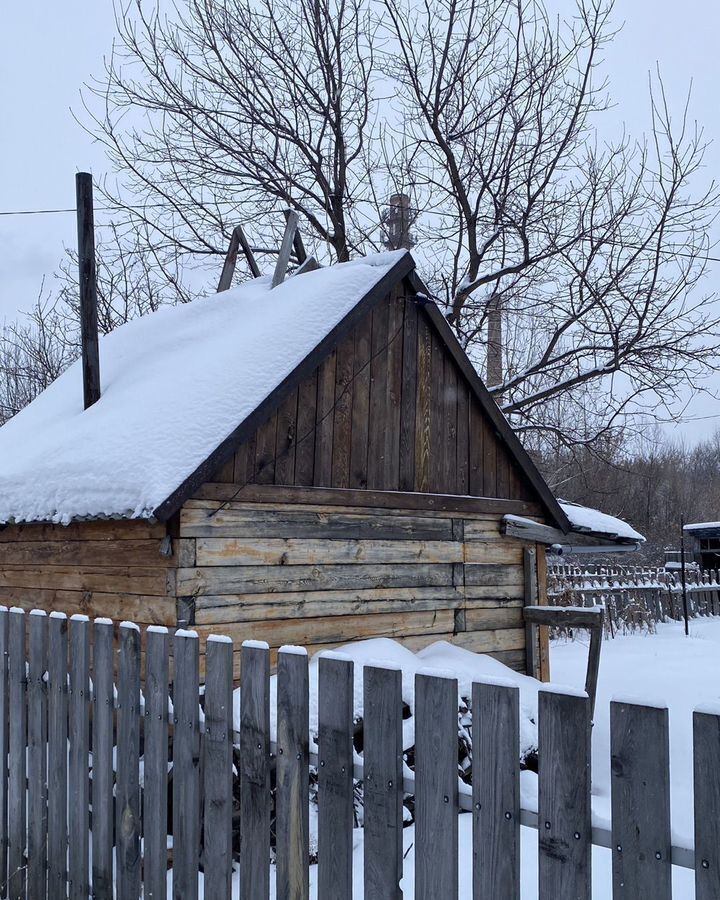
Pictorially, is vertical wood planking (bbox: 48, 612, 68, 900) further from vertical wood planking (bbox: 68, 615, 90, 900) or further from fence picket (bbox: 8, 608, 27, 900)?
fence picket (bbox: 8, 608, 27, 900)

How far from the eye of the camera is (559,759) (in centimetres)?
237

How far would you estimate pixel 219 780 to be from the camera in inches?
134

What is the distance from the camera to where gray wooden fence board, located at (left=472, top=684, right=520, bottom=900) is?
2449mm

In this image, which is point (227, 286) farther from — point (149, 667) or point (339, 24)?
point (149, 667)

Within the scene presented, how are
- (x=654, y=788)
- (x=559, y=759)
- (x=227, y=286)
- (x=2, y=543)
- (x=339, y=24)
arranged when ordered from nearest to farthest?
(x=654, y=788) < (x=559, y=759) < (x=2, y=543) < (x=227, y=286) < (x=339, y=24)

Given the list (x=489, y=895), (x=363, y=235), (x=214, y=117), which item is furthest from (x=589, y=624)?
(x=214, y=117)

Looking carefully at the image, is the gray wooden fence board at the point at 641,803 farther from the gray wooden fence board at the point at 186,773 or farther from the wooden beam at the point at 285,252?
the wooden beam at the point at 285,252

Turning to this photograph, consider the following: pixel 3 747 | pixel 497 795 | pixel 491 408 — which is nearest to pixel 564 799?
pixel 497 795

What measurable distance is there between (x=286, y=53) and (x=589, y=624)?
12559 mm

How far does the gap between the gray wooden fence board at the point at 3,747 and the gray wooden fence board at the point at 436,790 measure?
9.64 ft

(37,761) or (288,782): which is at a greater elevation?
(288,782)

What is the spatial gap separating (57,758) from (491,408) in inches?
240

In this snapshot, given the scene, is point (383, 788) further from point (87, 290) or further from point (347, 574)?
point (87, 290)

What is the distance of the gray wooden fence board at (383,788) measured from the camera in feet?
9.04
